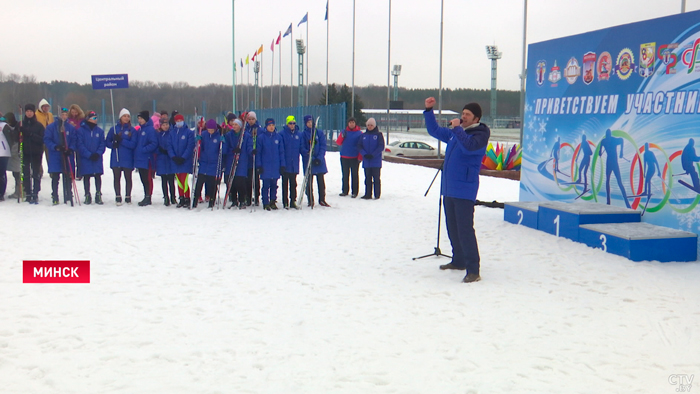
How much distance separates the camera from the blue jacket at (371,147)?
13109 millimetres

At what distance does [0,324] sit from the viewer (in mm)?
4824

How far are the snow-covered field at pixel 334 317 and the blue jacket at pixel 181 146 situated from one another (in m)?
2.87

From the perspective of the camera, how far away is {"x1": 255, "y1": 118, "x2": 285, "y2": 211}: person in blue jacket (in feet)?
37.5

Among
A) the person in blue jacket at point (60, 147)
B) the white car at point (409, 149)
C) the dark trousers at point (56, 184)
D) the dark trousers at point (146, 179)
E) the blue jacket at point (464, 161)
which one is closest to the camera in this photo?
the blue jacket at point (464, 161)

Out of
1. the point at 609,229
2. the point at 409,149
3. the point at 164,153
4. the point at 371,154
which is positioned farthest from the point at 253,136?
the point at 409,149

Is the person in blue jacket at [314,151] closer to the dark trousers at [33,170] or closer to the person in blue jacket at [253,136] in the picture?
the person in blue jacket at [253,136]

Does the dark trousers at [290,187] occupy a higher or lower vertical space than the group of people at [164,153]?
lower

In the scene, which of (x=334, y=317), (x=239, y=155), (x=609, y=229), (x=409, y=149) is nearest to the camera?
(x=334, y=317)

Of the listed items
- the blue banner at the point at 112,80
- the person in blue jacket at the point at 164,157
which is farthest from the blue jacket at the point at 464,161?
the blue banner at the point at 112,80

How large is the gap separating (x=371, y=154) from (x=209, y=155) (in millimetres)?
3517

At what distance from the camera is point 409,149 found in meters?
31.0

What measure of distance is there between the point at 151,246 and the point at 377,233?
325 cm

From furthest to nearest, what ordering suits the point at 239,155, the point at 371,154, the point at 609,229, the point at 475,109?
the point at 371,154 → the point at 239,155 → the point at 609,229 → the point at 475,109

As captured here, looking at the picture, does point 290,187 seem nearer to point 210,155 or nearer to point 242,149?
point 242,149
